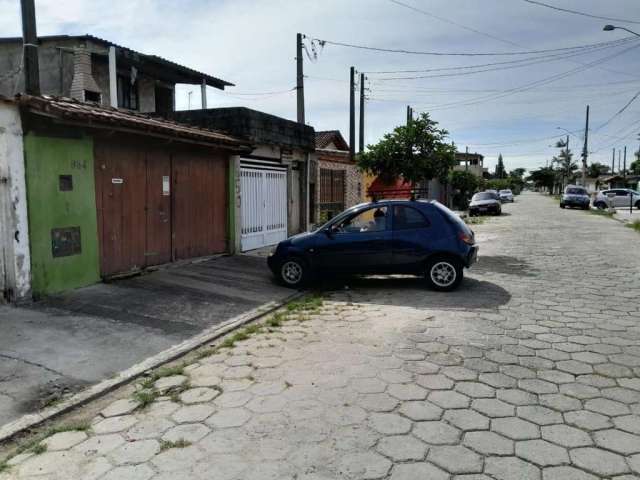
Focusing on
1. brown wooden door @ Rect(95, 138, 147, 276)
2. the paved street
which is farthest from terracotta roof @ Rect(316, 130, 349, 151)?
the paved street

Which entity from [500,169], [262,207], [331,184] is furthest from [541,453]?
[500,169]

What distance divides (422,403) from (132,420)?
2237 mm

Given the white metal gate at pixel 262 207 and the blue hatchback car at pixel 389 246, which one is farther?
the white metal gate at pixel 262 207

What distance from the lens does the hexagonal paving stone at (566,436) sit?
3324mm

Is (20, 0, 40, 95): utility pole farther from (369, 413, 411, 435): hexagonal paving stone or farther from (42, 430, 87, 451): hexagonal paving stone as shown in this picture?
(369, 413, 411, 435): hexagonal paving stone

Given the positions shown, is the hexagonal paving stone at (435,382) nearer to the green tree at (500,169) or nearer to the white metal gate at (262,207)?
the white metal gate at (262,207)

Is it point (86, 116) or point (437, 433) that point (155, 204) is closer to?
point (86, 116)

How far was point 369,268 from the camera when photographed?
27.5ft

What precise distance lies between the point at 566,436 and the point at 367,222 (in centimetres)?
536

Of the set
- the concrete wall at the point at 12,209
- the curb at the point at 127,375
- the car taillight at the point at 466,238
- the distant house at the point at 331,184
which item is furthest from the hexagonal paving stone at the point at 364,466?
the distant house at the point at 331,184

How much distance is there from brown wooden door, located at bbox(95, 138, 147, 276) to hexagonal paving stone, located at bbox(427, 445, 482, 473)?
21.3 ft

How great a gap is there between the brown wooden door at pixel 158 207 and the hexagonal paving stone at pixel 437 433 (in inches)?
268

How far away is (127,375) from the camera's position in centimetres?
466

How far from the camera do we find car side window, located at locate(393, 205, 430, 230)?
8.30 metres
